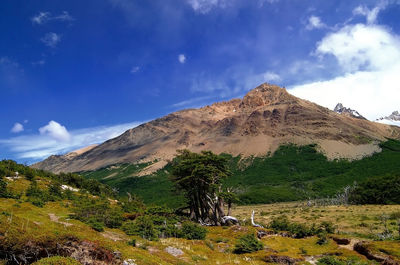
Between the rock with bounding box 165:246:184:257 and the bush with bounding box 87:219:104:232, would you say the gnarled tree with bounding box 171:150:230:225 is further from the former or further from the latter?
the rock with bounding box 165:246:184:257

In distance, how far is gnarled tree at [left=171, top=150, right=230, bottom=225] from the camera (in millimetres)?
42281

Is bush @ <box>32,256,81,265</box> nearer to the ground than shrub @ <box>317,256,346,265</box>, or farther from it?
farther from it

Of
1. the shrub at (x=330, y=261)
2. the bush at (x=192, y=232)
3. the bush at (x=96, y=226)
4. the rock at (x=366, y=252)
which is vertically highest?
the bush at (x=96, y=226)

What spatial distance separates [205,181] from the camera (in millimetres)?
43125

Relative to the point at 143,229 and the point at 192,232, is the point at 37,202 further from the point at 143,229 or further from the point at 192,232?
the point at 192,232

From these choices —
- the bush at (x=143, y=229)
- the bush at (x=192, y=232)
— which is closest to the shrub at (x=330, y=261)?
the bush at (x=192, y=232)

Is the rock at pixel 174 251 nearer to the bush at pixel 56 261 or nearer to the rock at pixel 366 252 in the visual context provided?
the bush at pixel 56 261

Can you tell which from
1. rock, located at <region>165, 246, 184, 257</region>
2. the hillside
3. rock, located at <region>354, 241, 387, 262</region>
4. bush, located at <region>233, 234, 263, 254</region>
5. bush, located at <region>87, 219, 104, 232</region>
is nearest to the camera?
the hillside

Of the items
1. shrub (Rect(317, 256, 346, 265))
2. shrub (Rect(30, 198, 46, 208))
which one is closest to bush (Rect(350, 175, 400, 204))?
shrub (Rect(317, 256, 346, 265))

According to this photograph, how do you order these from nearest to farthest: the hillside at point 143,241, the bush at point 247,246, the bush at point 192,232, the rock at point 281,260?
1. the hillside at point 143,241
2. the rock at point 281,260
3. the bush at point 247,246
4. the bush at point 192,232

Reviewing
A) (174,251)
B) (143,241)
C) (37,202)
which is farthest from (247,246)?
(37,202)

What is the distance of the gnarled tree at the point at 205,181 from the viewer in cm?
4228

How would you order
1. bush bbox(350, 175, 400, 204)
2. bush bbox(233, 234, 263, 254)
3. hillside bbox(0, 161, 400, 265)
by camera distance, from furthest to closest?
bush bbox(350, 175, 400, 204), bush bbox(233, 234, 263, 254), hillside bbox(0, 161, 400, 265)

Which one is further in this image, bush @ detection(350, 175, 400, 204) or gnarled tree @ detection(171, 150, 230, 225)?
bush @ detection(350, 175, 400, 204)
